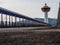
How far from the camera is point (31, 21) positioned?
74.8m

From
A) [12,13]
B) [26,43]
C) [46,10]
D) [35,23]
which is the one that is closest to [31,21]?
[35,23]

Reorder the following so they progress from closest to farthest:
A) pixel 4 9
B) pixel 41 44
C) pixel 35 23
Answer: pixel 41 44, pixel 4 9, pixel 35 23

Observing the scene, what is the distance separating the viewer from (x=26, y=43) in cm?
1078

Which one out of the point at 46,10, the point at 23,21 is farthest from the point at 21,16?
the point at 46,10

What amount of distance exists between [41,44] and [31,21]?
211 ft

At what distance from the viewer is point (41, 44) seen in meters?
10.5

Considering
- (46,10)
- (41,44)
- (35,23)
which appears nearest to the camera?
(41,44)

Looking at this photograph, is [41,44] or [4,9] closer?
[41,44]

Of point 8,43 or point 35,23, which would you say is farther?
point 35,23

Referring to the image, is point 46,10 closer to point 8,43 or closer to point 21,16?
point 21,16

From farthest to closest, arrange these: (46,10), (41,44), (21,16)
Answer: (46,10) < (21,16) < (41,44)

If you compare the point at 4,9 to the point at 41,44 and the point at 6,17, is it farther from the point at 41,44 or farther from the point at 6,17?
the point at 41,44

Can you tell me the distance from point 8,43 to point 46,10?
95804 millimetres

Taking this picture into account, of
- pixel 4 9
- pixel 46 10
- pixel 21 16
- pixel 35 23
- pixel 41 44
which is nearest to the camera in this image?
pixel 41 44
